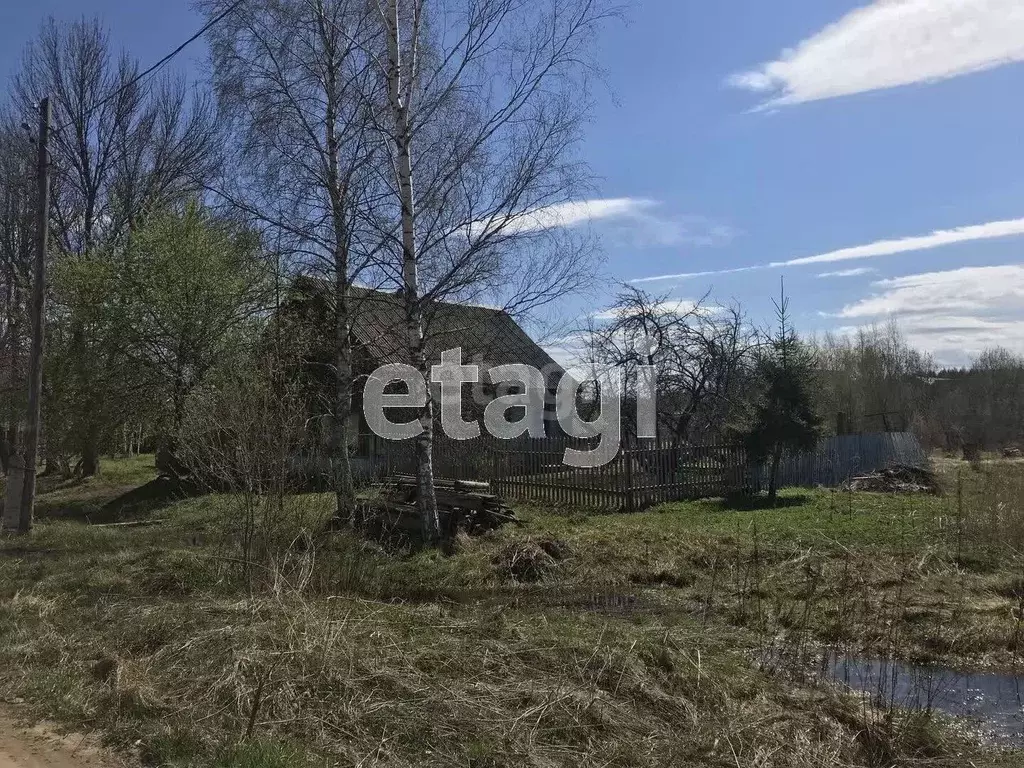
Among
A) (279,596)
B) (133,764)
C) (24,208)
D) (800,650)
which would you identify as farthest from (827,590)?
(24,208)

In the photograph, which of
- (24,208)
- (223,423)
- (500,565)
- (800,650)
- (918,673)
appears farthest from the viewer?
(24,208)

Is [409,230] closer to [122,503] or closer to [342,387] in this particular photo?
[342,387]

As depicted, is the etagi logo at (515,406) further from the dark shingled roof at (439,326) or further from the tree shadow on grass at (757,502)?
the tree shadow on grass at (757,502)

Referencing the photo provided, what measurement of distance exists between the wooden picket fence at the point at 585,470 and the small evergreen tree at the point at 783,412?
26.6 inches

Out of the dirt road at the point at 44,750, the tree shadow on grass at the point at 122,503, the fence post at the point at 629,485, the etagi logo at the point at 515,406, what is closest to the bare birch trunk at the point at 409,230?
the etagi logo at the point at 515,406

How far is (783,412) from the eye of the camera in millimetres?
17984

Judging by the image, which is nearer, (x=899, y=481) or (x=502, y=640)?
(x=502, y=640)

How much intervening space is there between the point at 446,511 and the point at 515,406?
38.1 ft

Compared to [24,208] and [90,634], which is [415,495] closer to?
[90,634]

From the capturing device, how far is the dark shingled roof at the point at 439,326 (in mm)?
12429

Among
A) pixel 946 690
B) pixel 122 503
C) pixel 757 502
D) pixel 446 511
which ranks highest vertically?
pixel 446 511

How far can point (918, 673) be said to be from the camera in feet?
20.2

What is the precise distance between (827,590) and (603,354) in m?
16.3

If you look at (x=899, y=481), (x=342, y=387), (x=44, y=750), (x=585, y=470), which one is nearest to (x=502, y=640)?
(x=44, y=750)
